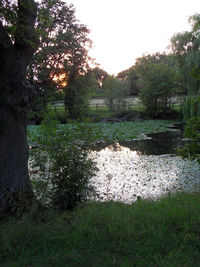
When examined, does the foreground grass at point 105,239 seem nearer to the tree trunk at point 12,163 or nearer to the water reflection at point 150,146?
the tree trunk at point 12,163

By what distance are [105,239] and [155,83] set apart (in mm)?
28962

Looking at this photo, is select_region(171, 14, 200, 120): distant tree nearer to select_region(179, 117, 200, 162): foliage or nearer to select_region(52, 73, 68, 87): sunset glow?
select_region(52, 73, 68, 87): sunset glow

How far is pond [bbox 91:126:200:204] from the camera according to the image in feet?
23.1

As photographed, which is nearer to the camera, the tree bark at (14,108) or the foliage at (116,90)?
the tree bark at (14,108)

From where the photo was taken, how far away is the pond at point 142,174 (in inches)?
277

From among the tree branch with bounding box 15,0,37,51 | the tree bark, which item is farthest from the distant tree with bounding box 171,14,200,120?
the tree bark

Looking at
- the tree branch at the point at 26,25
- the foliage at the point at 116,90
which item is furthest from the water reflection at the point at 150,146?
the foliage at the point at 116,90

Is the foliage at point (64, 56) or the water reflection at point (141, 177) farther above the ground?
the foliage at point (64, 56)

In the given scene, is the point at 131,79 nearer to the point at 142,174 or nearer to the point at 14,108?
the point at 142,174

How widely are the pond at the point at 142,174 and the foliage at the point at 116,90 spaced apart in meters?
19.2

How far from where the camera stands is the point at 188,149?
526cm

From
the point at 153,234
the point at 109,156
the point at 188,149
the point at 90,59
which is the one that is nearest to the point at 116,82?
the point at 90,59

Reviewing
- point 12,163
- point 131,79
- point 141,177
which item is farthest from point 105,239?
point 131,79

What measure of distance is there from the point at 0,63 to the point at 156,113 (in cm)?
2758
